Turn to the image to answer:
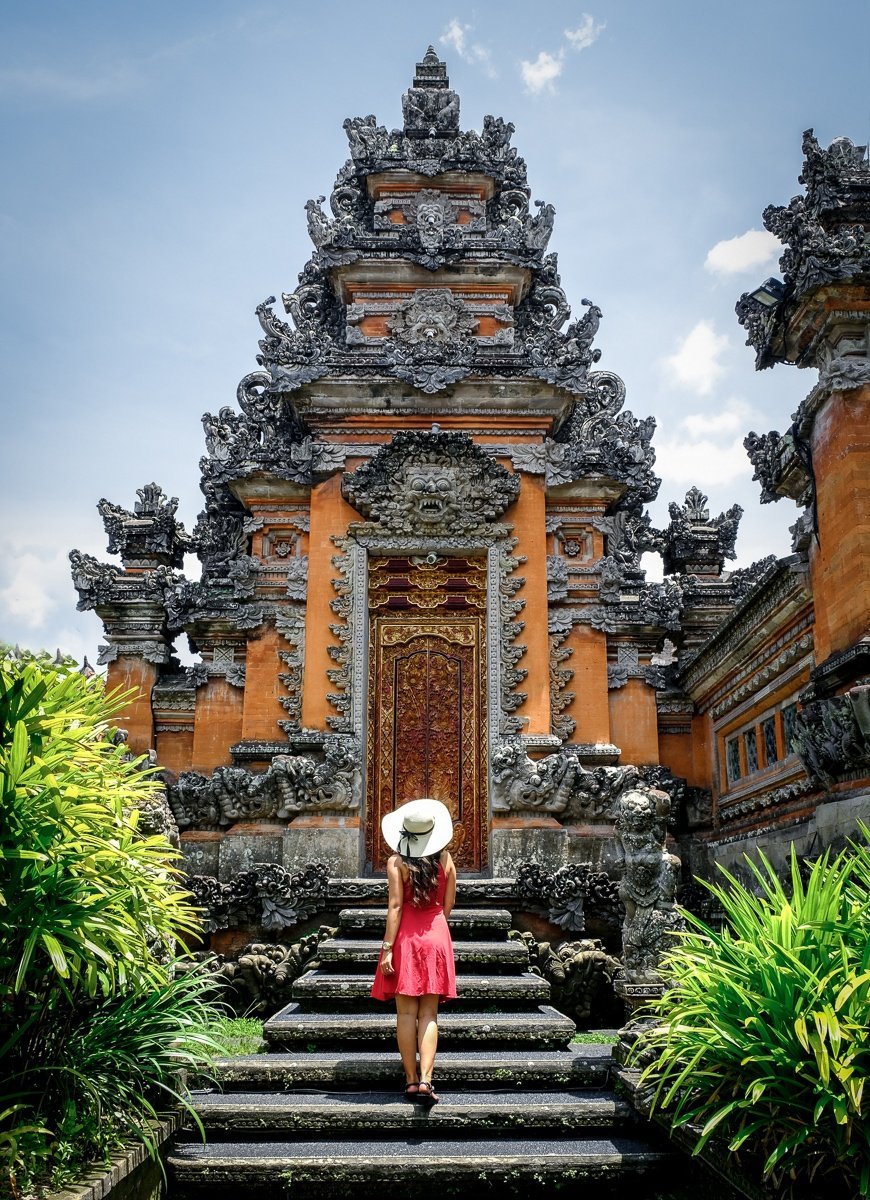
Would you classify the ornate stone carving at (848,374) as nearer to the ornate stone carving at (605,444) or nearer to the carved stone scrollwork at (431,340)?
the ornate stone carving at (605,444)

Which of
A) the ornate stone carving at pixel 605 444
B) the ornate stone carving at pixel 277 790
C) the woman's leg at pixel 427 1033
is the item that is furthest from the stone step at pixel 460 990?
the ornate stone carving at pixel 605 444

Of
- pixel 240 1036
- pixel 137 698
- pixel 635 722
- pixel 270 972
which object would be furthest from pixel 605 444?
pixel 240 1036

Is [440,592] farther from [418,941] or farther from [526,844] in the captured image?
[418,941]

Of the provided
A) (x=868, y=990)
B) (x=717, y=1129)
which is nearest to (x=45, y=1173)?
(x=717, y=1129)

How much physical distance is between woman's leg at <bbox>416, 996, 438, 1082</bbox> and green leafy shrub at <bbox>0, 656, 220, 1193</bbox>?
1.20 metres

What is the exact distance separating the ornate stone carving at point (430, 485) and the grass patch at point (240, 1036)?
5311 mm

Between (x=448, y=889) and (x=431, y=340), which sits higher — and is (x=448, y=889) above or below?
below

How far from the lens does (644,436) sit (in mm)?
11836

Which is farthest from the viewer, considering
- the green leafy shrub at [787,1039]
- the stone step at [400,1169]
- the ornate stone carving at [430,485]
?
the ornate stone carving at [430,485]

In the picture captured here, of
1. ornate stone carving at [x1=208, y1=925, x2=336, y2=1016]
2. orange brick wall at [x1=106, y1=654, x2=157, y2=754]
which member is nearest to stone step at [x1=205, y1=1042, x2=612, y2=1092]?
ornate stone carving at [x1=208, y1=925, x2=336, y2=1016]

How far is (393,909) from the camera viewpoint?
5578mm

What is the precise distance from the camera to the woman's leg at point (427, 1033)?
5383 mm

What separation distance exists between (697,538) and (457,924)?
6.69 meters

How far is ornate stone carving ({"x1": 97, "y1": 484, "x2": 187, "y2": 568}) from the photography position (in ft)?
42.2
